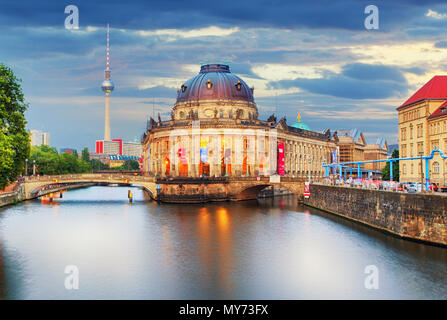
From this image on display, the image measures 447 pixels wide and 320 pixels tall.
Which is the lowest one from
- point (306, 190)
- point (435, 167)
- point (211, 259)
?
point (211, 259)

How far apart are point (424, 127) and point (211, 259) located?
5196 centimetres

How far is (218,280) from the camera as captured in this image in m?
33.0

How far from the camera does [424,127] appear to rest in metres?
77.3

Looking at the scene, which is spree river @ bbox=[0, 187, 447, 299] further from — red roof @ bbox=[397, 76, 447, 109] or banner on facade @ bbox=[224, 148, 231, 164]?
banner on facade @ bbox=[224, 148, 231, 164]

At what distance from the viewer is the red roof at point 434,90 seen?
3022 inches

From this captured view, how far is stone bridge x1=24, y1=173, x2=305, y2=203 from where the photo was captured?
86688 millimetres

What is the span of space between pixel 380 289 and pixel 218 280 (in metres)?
10.5

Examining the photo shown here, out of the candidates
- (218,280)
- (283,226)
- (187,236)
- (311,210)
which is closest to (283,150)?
(311,210)

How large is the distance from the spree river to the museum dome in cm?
6215

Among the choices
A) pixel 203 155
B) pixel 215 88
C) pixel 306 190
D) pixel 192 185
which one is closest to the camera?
pixel 306 190

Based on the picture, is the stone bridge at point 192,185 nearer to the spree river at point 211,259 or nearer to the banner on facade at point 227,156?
the banner on facade at point 227,156

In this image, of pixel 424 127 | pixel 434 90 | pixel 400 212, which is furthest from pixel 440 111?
pixel 400 212

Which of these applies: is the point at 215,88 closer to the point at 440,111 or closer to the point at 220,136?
the point at 220,136
